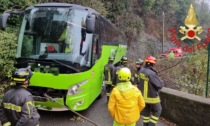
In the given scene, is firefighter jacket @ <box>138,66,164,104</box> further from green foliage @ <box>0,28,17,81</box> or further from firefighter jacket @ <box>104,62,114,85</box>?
green foliage @ <box>0,28,17,81</box>

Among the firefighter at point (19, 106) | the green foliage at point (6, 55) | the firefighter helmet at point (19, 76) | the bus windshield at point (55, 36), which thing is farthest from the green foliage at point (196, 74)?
the firefighter helmet at point (19, 76)

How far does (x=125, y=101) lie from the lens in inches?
171

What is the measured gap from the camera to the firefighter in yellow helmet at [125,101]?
14.3 ft

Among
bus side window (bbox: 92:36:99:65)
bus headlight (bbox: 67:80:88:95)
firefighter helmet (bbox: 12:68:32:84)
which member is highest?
bus side window (bbox: 92:36:99:65)

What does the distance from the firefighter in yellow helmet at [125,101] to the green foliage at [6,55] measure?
5.07 meters

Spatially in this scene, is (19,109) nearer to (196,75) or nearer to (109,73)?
(109,73)

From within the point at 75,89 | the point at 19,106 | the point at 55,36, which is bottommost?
the point at 75,89

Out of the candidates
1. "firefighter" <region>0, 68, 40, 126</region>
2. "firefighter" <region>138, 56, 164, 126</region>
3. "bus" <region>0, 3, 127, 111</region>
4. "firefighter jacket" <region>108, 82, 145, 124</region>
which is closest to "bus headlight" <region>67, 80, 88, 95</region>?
"bus" <region>0, 3, 127, 111</region>

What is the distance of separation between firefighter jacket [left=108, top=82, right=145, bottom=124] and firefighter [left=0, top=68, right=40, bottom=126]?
143cm

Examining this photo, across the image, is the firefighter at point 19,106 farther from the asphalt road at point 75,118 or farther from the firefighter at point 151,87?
the asphalt road at point 75,118

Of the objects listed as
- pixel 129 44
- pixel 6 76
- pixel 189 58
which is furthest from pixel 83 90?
pixel 129 44

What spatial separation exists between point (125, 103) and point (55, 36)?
343 centimetres

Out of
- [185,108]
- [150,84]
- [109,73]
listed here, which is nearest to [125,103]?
[150,84]

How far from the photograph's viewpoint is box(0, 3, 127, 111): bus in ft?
21.4
